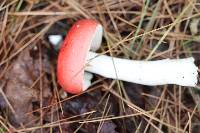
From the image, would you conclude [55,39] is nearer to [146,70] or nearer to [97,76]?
[97,76]

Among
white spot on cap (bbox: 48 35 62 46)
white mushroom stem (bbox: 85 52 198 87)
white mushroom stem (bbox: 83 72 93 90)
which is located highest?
white spot on cap (bbox: 48 35 62 46)

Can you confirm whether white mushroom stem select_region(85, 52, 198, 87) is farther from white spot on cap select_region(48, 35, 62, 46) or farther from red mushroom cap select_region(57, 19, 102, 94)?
white spot on cap select_region(48, 35, 62, 46)

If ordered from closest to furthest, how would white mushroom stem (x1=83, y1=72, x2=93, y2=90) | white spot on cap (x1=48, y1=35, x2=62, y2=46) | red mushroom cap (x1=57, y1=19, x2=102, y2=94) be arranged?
red mushroom cap (x1=57, y1=19, x2=102, y2=94), white mushroom stem (x1=83, y1=72, x2=93, y2=90), white spot on cap (x1=48, y1=35, x2=62, y2=46)

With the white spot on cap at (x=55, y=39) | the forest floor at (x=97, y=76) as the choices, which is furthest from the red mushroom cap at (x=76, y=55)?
Result: the white spot on cap at (x=55, y=39)

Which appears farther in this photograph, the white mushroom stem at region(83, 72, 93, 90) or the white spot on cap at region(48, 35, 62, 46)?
the white spot on cap at region(48, 35, 62, 46)

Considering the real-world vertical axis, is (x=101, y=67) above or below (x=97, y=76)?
above

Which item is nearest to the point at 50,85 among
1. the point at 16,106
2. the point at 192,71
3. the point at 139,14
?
the point at 16,106

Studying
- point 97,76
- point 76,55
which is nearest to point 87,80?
point 97,76

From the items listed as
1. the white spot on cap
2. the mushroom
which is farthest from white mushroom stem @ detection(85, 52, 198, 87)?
the white spot on cap
